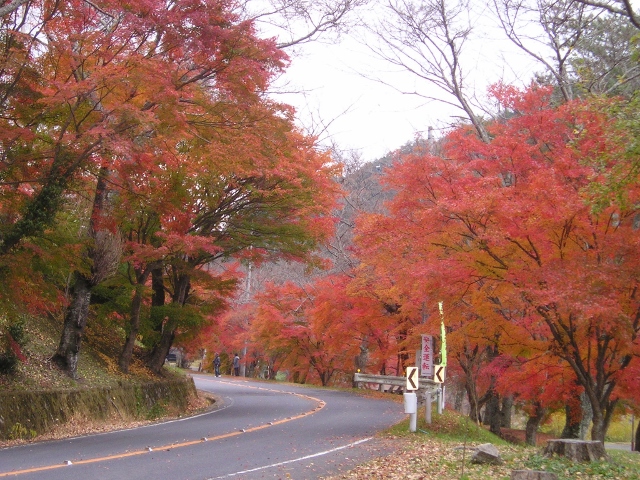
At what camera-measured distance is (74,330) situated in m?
16.0

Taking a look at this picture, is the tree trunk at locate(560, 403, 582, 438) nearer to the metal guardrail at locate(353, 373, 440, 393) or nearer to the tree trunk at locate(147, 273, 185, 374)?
the metal guardrail at locate(353, 373, 440, 393)

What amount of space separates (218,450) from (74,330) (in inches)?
260

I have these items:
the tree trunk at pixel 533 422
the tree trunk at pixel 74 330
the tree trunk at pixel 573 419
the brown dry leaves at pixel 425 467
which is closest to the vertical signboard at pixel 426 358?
the brown dry leaves at pixel 425 467

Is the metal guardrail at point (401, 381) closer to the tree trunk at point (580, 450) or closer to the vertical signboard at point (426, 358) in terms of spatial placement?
the vertical signboard at point (426, 358)

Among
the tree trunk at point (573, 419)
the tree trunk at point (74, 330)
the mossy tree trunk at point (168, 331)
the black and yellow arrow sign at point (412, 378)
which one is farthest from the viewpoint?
the mossy tree trunk at point (168, 331)

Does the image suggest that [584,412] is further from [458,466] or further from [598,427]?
[458,466]

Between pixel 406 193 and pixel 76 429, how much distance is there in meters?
8.95

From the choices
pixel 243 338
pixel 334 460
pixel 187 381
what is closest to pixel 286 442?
pixel 334 460

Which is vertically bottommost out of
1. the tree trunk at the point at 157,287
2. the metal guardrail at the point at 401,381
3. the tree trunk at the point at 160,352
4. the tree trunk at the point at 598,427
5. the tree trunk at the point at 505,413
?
the tree trunk at the point at 505,413

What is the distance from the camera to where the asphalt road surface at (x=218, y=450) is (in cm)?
895

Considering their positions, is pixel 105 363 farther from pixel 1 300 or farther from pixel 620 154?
pixel 620 154

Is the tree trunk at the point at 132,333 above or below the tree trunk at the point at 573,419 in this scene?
above

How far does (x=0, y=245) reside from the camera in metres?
11.4

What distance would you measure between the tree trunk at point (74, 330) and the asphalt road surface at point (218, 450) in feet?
8.72
